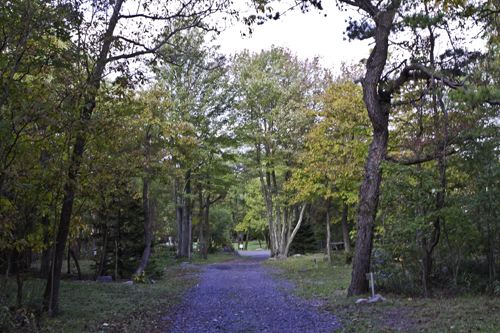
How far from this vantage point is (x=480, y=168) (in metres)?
7.18

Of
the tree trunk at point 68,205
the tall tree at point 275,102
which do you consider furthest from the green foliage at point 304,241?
the tree trunk at point 68,205

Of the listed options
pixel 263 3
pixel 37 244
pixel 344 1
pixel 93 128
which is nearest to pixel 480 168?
pixel 344 1

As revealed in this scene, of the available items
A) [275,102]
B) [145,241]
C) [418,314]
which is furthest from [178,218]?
[418,314]

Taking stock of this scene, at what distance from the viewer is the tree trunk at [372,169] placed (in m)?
→ 8.73

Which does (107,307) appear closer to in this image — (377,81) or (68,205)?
(68,205)

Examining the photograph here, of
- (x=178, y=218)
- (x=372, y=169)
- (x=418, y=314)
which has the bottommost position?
(x=418, y=314)

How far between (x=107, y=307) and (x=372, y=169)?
21.9 feet

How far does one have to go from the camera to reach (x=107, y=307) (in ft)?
24.9

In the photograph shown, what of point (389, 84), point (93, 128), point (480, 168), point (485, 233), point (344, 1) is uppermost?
point (344, 1)

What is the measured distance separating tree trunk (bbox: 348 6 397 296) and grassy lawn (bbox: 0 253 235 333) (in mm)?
4541

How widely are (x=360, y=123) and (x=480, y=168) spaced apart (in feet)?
21.7

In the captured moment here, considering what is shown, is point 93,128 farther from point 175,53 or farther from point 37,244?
point 175,53

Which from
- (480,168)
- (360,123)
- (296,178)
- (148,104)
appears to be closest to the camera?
(480,168)

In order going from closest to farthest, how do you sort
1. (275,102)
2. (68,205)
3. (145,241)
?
(68,205)
(145,241)
(275,102)
